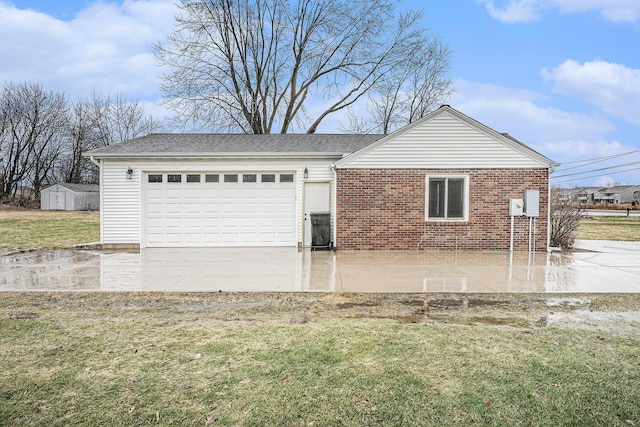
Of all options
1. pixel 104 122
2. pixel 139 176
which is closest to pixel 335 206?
pixel 139 176

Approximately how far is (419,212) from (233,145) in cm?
656

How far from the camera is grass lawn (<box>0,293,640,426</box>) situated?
2.94 metres

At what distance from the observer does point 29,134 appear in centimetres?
4166

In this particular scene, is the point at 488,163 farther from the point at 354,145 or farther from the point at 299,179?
the point at 299,179

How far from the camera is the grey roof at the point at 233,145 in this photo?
498 inches

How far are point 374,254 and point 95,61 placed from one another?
22202 mm

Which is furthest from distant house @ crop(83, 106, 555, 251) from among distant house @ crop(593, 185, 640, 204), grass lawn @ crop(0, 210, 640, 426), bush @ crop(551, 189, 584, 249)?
distant house @ crop(593, 185, 640, 204)

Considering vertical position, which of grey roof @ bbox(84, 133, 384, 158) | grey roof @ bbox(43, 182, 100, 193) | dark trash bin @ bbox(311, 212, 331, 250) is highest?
grey roof @ bbox(84, 133, 384, 158)

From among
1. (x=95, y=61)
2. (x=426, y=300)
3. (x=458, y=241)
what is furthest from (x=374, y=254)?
(x=95, y=61)

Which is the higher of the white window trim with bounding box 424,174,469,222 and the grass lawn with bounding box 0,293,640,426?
the white window trim with bounding box 424,174,469,222

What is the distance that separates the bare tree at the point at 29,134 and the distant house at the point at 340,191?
118ft

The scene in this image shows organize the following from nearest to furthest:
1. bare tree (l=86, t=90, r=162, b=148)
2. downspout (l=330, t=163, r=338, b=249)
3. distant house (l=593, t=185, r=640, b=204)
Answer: downspout (l=330, t=163, r=338, b=249) < bare tree (l=86, t=90, r=162, b=148) < distant house (l=593, t=185, r=640, b=204)

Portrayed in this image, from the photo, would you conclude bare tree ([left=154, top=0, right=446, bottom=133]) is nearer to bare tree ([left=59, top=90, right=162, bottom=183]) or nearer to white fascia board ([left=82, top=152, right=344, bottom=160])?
white fascia board ([left=82, top=152, right=344, bottom=160])

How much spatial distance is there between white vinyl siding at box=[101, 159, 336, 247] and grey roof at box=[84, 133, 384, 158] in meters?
0.31
